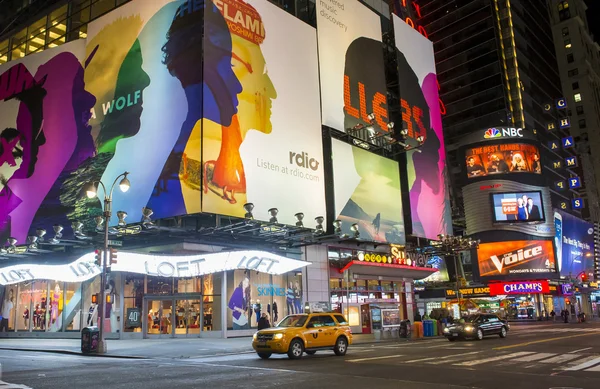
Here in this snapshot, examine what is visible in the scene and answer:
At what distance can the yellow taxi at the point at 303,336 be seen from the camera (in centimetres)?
1922

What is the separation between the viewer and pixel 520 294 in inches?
2840

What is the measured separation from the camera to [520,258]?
235ft

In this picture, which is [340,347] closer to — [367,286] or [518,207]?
[367,286]

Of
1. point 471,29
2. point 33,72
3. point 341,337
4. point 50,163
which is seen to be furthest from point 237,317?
point 471,29

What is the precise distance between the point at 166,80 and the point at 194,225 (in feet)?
31.8

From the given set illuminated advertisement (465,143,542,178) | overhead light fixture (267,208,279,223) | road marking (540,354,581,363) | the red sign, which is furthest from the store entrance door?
illuminated advertisement (465,143,542,178)

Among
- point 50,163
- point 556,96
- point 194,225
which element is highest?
point 556,96

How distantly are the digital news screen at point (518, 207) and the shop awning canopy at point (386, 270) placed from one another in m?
28.6

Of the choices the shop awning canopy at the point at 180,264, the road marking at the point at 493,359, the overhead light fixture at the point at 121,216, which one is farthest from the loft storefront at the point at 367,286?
the road marking at the point at 493,359

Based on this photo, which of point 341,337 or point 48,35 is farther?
point 48,35

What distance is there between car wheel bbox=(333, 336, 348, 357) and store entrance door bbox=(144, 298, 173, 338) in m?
15.3

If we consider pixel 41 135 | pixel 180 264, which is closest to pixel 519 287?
pixel 180 264

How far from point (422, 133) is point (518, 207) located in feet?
95.2

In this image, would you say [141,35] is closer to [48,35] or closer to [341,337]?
[48,35]
